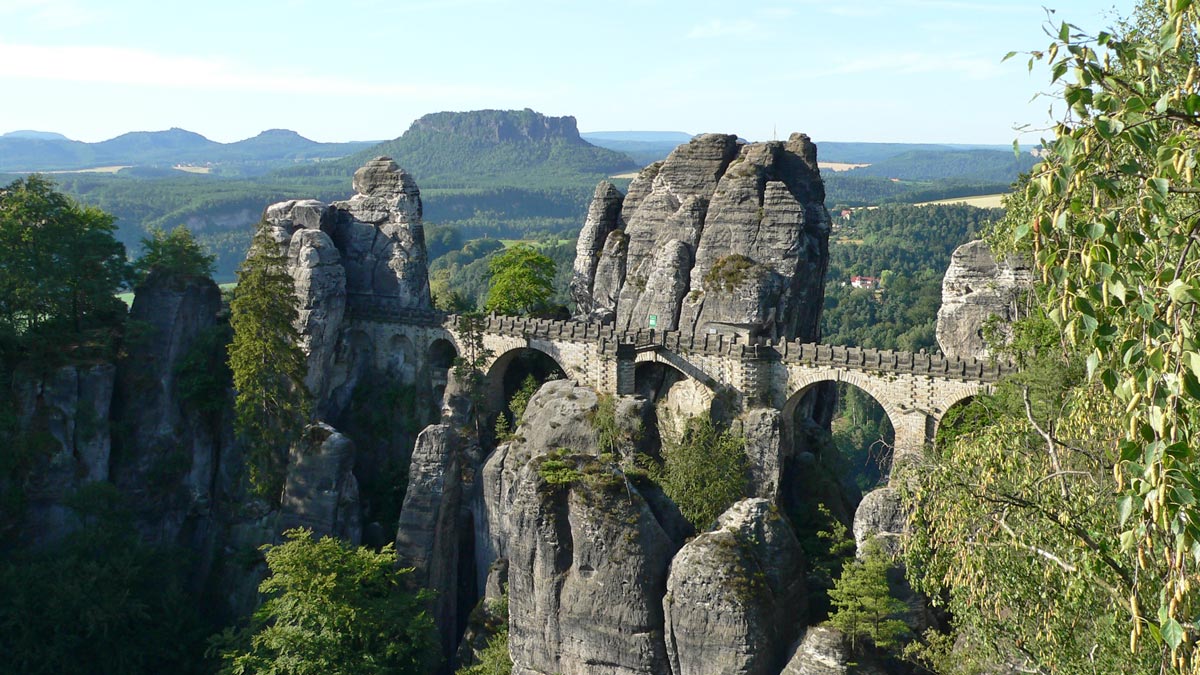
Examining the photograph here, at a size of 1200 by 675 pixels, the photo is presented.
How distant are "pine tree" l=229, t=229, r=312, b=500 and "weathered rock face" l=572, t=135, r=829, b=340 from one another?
1217 centimetres

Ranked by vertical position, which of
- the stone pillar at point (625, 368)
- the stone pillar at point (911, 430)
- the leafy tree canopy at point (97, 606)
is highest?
the stone pillar at point (625, 368)

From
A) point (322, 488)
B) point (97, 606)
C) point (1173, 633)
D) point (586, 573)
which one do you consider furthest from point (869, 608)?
point (97, 606)

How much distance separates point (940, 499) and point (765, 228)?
26.0 meters

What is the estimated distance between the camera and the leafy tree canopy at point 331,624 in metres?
32.7

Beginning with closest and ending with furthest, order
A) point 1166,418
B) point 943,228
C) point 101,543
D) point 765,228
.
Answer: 1. point 1166,418
2. point 101,543
3. point 765,228
4. point 943,228

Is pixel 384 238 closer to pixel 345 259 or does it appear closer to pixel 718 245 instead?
pixel 345 259

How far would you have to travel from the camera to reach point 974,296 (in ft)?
120

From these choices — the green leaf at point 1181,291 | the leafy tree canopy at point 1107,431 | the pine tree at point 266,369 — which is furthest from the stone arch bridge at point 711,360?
the green leaf at point 1181,291

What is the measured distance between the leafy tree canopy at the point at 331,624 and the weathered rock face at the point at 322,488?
4.49m

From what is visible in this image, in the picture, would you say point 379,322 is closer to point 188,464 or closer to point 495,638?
point 188,464

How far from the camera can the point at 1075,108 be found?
8.95 m

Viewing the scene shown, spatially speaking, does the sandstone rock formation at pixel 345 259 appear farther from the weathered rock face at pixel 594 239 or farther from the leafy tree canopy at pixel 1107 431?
the leafy tree canopy at pixel 1107 431

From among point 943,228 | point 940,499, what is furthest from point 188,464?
point 943,228

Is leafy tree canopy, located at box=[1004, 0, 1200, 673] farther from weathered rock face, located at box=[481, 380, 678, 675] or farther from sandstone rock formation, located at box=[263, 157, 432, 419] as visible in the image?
sandstone rock formation, located at box=[263, 157, 432, 419]
